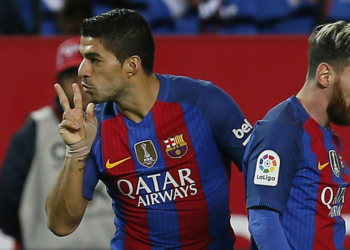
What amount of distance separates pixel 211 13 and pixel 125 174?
9.28 feet

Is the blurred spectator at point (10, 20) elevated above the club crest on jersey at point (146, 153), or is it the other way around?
the club crest on jersey at point (146, 153)

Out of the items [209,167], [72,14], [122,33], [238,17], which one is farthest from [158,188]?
[238,17]

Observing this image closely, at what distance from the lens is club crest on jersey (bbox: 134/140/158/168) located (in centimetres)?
341

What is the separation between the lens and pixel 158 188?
3406 millimetres

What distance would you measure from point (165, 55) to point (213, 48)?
33 cm

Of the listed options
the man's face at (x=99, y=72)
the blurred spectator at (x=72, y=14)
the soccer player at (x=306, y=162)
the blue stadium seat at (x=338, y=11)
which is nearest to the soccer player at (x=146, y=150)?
the man's face at (x=99, y=72)

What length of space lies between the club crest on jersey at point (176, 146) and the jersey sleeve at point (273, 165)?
0.62 meters

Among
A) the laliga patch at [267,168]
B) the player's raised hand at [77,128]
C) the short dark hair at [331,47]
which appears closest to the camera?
the laliga patch at [267,168]

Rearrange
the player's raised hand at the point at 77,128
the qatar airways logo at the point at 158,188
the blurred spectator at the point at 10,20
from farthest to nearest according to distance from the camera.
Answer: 1. the blurred spectator at the point at 10,20
2. the qatar airways logo at the point at 158,188
3. the player's raised hand at the point at 77,128

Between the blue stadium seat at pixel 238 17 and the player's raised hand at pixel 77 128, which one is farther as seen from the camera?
the blue stadium seat at pixel 238 17

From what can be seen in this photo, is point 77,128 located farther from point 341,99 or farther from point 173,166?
point 341,99

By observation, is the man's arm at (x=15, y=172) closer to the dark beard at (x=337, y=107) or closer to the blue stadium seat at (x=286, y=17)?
the blue stadium seat at (x=286, y=17)

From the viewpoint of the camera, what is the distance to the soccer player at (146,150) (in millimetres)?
3402

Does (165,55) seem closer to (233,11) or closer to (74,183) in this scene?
(233,11)
